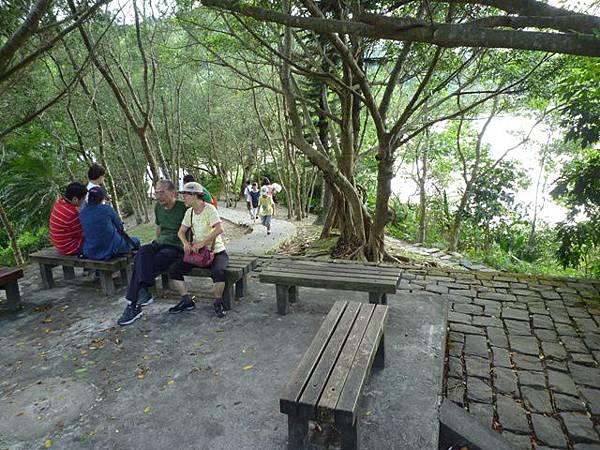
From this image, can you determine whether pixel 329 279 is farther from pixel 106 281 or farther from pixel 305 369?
pixel 106 281

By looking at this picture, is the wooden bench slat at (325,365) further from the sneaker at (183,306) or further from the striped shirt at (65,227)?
the striped shirt at (65,227)

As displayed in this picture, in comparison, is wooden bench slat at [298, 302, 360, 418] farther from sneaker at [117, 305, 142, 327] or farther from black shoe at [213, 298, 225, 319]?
sneaker at [117, 305, 142, 327]

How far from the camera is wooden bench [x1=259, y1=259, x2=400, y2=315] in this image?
394 centimetres

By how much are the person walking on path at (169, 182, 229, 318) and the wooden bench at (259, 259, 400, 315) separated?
19.0 inches


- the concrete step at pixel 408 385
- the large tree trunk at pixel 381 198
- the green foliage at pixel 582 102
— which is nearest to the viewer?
the concrete step at pixel 408 385

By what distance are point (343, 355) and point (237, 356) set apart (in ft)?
3.81

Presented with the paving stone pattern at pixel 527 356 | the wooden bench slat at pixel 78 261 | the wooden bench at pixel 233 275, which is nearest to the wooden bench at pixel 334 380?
the paving stone pattern at pixel 527 356

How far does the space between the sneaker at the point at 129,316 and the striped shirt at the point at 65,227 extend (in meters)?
1.45

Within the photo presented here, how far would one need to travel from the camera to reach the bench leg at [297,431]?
219cm

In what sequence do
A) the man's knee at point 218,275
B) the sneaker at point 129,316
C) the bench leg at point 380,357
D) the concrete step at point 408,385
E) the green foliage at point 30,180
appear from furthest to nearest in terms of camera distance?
the green foliage at point 30,180 < the man's knee at point 218,275 < the sneaker at point 129,316 < the bench leg at point 380,357 < the concrete step at point 408,385

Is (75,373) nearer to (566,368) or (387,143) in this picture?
(566,368)

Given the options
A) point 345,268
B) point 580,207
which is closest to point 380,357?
point 345,268

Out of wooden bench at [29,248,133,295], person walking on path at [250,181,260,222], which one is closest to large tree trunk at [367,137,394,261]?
wooden bench at [29,248,133,295]

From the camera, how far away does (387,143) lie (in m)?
6.51
